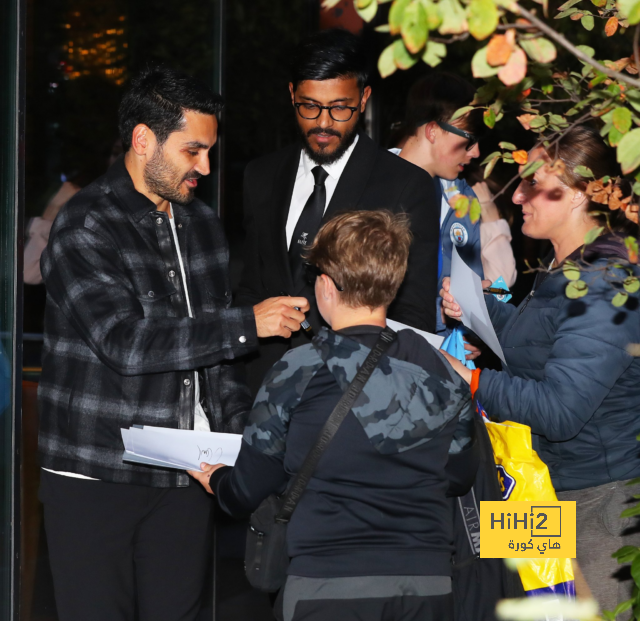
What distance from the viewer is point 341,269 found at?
2.13m

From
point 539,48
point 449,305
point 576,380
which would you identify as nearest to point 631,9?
point 539,48

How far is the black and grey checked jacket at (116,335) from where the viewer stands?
2490mm

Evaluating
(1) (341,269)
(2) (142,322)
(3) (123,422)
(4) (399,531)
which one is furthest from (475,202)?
(3) (123,422)

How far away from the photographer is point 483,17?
128cm

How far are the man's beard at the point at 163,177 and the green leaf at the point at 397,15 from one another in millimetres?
1463

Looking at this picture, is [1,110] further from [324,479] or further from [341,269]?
[324,479]

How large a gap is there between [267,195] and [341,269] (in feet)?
3.88

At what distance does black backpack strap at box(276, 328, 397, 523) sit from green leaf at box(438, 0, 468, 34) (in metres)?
0.90

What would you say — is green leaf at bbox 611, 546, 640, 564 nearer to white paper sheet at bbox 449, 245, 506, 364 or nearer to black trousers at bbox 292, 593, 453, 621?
black trousers at bbox 292, 593, 453, 621

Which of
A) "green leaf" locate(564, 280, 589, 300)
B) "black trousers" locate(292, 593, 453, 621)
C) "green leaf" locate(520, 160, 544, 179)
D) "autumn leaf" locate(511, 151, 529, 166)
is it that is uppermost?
"autumn leaf" locate(511, 151, 529, 166)

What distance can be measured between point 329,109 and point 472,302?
3.15 feet

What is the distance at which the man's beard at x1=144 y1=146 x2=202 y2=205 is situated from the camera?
2.68 meters


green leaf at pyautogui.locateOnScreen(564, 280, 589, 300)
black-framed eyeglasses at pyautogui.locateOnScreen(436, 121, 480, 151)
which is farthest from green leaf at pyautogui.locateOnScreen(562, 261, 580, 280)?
black-framed eyeglasses at pyautogui.locateOnScreen(436, 121, 480, 151)
